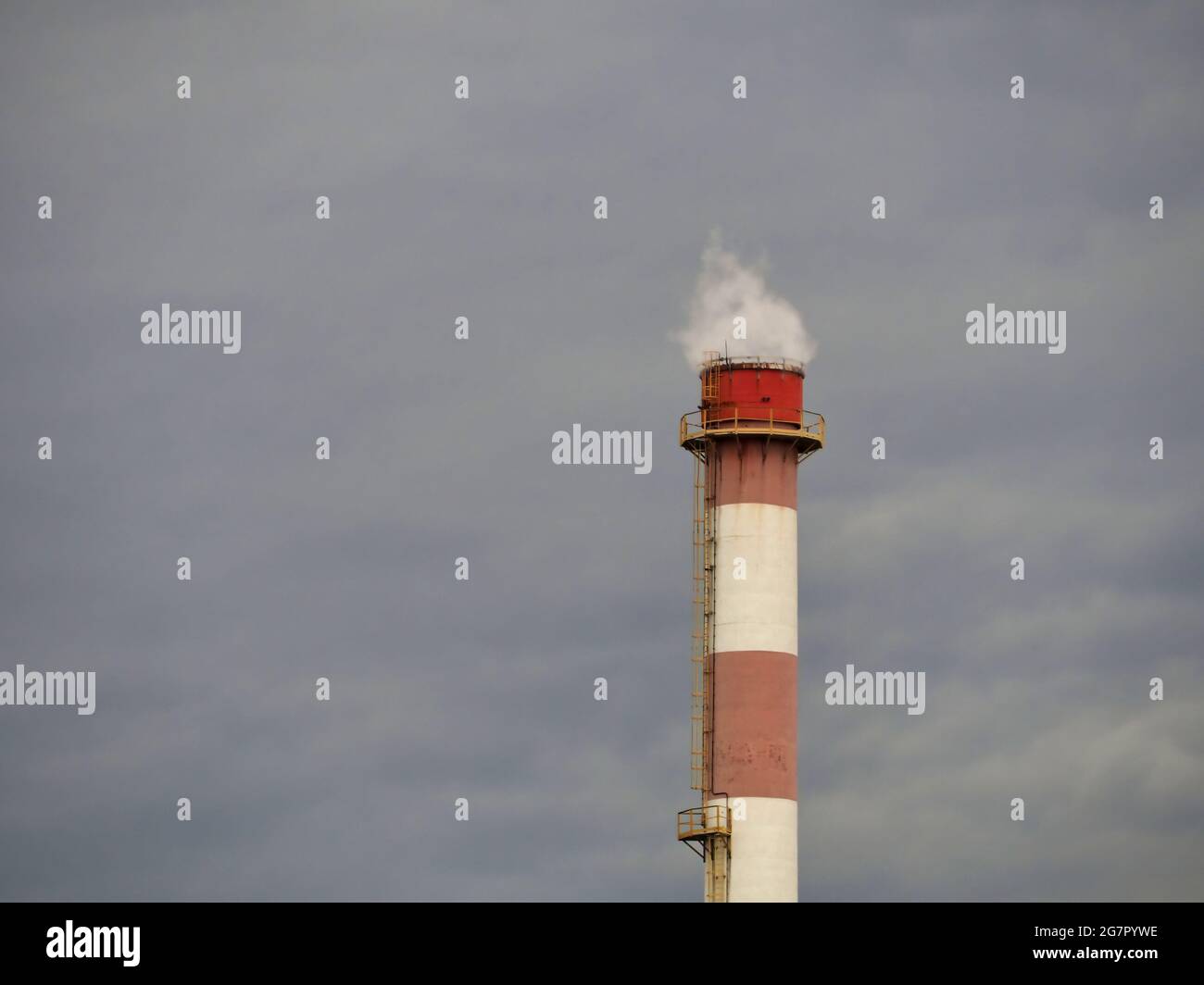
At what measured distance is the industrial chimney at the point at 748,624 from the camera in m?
102

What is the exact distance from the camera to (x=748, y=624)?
337 ft

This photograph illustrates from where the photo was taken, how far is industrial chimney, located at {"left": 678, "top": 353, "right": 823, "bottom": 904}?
101750 mm
